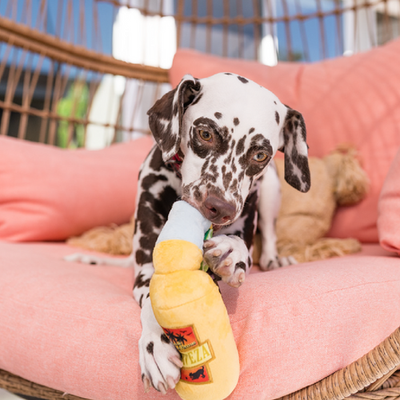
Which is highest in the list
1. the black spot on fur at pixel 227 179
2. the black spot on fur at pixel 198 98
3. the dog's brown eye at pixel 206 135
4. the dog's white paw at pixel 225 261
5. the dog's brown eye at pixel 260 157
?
the black spot on fur at pixel 198 98

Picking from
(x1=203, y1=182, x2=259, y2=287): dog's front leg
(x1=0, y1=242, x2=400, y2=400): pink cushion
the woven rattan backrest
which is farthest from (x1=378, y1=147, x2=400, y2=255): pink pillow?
the woven rattan backrest

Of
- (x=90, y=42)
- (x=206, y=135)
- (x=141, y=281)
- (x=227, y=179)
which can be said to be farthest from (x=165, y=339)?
(x=90, y=42)

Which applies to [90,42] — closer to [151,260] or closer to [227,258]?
[151,260]

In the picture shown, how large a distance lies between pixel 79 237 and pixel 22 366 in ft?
2.82

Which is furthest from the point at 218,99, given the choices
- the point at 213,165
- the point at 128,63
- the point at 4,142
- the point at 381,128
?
the point at 128,63

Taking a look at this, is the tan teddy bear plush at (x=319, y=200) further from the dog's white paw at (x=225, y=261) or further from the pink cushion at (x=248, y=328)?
the dog's white paw at (x=225, y=261)

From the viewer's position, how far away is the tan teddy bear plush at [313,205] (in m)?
1.46

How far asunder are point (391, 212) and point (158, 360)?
0.74 meters

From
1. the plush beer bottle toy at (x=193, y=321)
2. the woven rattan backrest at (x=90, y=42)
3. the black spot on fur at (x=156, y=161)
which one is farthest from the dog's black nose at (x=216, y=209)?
the woven rattan backrest at (x=90, y=42)

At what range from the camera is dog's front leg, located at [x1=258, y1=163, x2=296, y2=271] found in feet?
4.22

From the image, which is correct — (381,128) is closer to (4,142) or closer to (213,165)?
(213,165)

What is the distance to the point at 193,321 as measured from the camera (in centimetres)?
58

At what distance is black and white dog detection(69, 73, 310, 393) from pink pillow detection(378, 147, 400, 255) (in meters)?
0.23

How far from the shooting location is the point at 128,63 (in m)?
2.44
